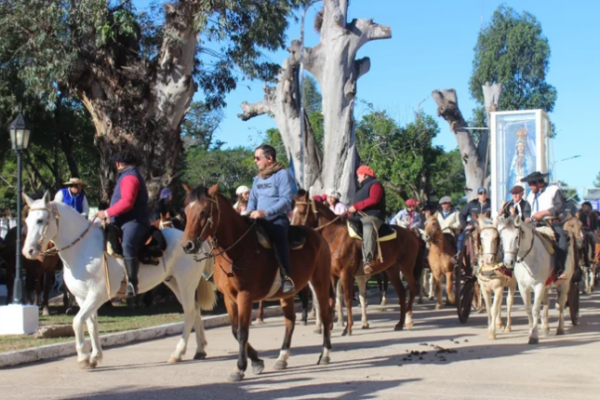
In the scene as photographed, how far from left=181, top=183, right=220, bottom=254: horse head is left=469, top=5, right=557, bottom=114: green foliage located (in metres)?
62.6

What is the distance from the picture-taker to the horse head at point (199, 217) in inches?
335

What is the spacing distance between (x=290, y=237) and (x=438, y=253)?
10.0 metres

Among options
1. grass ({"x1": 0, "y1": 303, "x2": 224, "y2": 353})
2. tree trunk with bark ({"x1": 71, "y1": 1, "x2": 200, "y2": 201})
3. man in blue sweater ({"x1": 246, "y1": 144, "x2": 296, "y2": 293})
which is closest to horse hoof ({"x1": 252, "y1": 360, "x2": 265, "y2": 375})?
man in blue sweater ({"x1": 246, "y1": 144, "x2": 296, "y2": 293})


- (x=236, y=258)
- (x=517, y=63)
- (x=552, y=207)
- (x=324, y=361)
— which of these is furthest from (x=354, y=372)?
(x=517, y=63)

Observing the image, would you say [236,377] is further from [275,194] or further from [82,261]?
[82,261]

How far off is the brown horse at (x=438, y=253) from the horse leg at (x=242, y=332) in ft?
34.6

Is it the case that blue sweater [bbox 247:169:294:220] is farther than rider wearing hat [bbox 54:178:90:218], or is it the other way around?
rider wearing hat [bbox 54:178:90:218]

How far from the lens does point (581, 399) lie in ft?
25.4

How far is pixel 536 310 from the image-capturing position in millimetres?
12273

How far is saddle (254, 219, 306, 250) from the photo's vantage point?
31.1 ft

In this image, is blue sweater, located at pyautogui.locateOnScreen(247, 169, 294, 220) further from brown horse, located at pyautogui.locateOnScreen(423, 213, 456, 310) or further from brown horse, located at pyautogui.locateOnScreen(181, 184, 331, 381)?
brown horse, located at pyautogui.locateOnScreen(423, 213, 456, 310)

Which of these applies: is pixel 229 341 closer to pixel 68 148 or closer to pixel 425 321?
pixel 425 321

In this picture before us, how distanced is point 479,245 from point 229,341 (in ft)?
14.1

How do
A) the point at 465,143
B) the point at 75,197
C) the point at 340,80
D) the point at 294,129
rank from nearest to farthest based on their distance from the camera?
1. the point at 75,197
2. the point at 340,80
3. the point at 294,129
4. the point at 465,143
